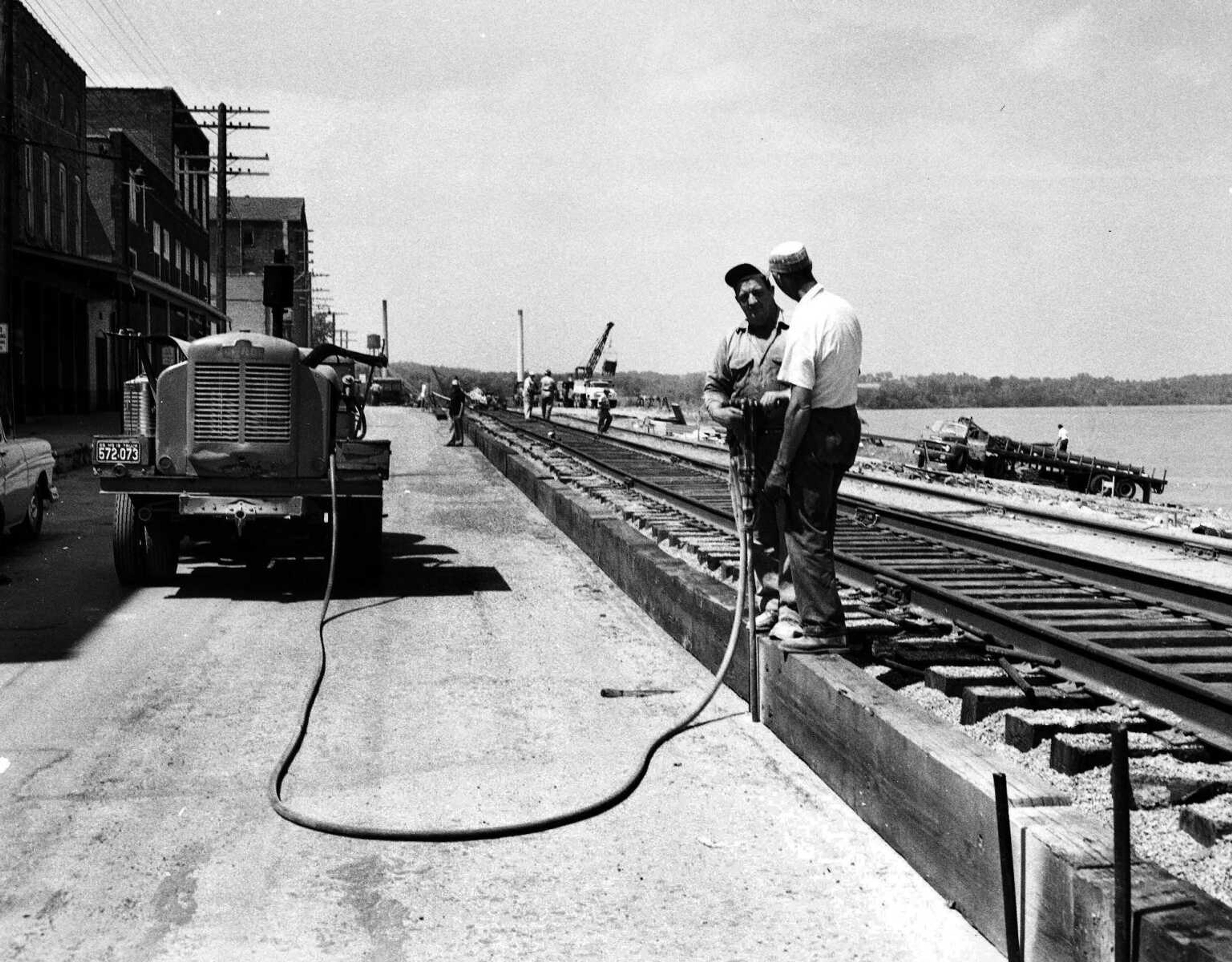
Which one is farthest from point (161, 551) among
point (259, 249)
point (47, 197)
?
point (259, 249)

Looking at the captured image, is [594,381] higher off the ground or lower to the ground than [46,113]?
lower

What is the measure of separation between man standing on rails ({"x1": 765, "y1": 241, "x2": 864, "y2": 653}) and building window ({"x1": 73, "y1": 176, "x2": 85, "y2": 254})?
40283 millimetres

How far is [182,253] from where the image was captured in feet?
207

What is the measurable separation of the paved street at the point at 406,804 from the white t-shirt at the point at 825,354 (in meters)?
1.66

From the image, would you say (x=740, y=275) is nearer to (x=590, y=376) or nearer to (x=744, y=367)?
(x=744, y=367)

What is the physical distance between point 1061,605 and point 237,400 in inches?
253

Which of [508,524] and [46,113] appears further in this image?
[46,113]

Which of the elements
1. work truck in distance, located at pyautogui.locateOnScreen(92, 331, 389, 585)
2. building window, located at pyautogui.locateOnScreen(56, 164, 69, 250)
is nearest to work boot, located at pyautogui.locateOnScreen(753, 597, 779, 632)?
work truck in distance, located at pyautogui.locateOnScreen(92, 331, 389, 585)

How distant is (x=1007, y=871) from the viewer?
3.53m

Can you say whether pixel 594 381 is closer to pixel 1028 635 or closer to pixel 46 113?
pixel 46 113

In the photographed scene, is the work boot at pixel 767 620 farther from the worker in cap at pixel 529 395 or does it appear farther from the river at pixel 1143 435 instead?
the worker in cap at pixel 529 395

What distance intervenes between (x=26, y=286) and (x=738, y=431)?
3589 cm

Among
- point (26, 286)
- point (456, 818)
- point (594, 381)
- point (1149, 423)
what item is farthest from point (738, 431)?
point (1149, 423)

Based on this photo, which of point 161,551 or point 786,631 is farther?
point 161,551
